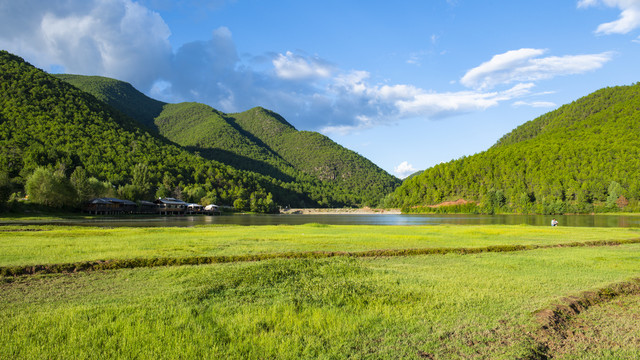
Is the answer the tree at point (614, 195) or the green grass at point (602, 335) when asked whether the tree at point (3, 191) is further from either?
the tree at point (614, 195)

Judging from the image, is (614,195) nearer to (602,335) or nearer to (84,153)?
(602,335)

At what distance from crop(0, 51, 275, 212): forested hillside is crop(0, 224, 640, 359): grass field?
79732 millimetres

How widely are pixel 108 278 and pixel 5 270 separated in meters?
4.44

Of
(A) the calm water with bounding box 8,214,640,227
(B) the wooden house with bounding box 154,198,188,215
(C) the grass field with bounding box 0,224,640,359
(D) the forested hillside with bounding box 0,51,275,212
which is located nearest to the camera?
(C) the grass field with bounding box 0,224,640,359

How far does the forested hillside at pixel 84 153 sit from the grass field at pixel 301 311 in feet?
262

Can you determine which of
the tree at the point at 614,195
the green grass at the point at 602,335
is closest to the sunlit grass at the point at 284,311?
the green grass at the point at 602,335

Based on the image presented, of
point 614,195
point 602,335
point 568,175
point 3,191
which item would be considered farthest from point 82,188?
point 568,175

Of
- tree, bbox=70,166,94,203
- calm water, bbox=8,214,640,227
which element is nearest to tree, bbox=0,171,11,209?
calm water, bbox=8,214,640,227

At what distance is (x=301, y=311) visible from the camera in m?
9.02

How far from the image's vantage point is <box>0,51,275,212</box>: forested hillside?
327 feet

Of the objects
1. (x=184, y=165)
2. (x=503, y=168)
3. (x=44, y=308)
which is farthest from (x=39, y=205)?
(x=503, y=168)

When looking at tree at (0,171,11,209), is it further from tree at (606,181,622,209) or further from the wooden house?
tree at (606,181,622,209)

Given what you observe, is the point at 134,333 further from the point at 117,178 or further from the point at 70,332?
the point at 117,178

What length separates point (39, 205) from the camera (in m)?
73.9
